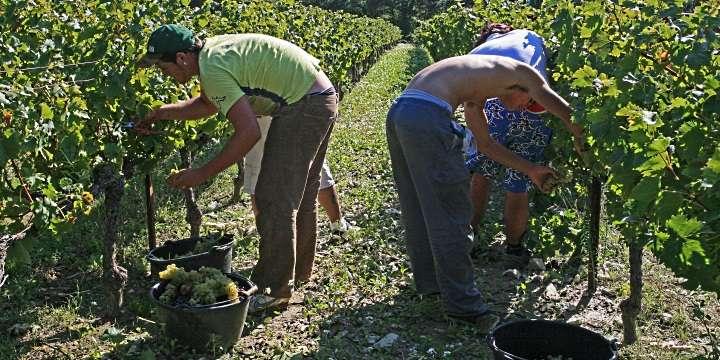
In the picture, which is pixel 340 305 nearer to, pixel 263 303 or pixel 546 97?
pixel 263 303

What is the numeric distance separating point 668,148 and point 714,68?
1.89 feet

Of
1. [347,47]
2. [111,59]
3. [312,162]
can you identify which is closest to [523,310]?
[312,162]

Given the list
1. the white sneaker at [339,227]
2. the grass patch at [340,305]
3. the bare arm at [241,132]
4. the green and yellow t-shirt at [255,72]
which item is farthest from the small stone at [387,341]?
the white sneaker at [339,227]

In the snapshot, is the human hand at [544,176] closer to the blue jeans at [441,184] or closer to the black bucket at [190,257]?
the blue jeans at [441,184]

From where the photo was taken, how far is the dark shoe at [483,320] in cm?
415

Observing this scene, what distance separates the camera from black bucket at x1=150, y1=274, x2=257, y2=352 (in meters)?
3.80

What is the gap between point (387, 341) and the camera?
13.7 feet

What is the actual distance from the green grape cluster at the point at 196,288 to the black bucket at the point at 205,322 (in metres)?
0.06

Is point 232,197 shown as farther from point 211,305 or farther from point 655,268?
point 655,268

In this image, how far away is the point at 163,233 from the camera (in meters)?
6.11

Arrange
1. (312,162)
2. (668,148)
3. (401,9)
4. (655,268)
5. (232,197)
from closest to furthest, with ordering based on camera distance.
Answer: (668,148), (312,162), (655,268), (232,197), (401,9)

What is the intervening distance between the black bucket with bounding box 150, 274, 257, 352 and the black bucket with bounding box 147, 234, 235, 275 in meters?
0.54

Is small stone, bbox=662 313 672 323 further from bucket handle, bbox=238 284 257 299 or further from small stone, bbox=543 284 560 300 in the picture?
bucket handle, bbox=238 284 257 299

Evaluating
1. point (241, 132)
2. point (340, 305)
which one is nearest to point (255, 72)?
point (241, 132)
